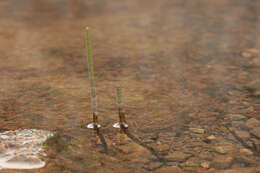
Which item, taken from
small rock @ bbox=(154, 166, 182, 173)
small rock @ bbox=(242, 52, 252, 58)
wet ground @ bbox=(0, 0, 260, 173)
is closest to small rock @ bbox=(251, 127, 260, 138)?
wet ground @ bbox=(0, 0, 260, 173)

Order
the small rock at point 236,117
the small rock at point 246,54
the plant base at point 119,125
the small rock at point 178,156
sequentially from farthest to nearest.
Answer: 1. the small rock at point 246,54
2. the small rock at point 236,117
3. the plant base at point 119,125
4. the small rock at point 178,156

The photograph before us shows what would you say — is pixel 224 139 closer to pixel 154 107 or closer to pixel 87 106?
pixel 154 107

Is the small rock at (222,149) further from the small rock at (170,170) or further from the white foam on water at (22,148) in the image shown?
the white foam on water at (22,148)

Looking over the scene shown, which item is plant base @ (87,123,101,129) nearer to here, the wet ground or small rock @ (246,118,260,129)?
the wet ground

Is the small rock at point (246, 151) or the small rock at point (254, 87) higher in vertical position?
the small rock at point (254, 87)

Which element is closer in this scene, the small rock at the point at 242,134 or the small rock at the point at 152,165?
the small rock at the point at 152,165

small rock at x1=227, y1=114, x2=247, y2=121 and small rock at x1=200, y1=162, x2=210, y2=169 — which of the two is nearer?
small rock at x1=200, y1=162, x2=210, y2=169

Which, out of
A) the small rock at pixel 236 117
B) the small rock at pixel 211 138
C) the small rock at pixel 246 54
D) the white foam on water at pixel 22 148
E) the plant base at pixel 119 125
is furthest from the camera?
the small rock at pixel 246 54

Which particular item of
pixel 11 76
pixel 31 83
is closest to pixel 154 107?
pixel 31 83

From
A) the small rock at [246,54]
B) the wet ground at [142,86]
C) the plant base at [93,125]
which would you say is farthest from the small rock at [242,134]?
the small rock at [246,54]

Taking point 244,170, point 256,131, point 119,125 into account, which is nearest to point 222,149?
point 244,170
